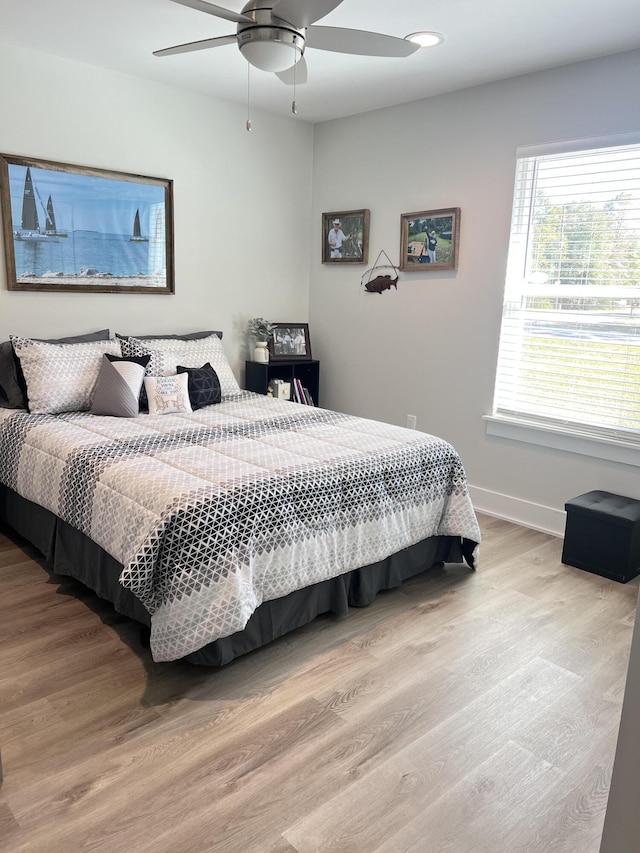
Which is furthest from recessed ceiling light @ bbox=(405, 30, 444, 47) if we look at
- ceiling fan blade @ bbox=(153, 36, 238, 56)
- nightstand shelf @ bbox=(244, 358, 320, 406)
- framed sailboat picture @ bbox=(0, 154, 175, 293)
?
nightstand shelf @ bbox=(244, 358, 320, 406)

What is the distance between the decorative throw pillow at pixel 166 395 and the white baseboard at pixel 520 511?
6.41 ft

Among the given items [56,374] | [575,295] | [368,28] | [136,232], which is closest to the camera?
[368,28]

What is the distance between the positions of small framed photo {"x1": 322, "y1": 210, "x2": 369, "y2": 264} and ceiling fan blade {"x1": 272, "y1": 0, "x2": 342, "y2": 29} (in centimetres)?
246

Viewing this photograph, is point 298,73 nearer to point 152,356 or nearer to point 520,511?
point 152,356

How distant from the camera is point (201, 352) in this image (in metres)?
4.11

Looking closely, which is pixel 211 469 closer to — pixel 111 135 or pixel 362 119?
pixel 111 135

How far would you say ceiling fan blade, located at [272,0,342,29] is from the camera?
6.89 feet

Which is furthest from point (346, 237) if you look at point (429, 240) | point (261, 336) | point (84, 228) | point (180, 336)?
point (84, 228)

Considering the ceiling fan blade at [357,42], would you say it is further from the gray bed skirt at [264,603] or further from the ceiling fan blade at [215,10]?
the gray bed skirt at [264,603]

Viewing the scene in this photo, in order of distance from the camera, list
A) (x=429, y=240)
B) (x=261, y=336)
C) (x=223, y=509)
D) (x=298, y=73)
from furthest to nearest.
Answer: (x=261, y=336) → (x=429, y=240) → (x=298, y=73) → (x=223, y=509)

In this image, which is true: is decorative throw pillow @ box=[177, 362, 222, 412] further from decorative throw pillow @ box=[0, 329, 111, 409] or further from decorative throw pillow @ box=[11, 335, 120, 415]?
decorative throw pillow @ box=[0, 329, 111, 409]

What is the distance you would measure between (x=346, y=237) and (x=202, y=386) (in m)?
1.82

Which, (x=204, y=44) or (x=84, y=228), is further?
(x=84, y=228)

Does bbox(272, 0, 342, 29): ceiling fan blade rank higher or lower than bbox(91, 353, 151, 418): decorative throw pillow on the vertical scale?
higher
